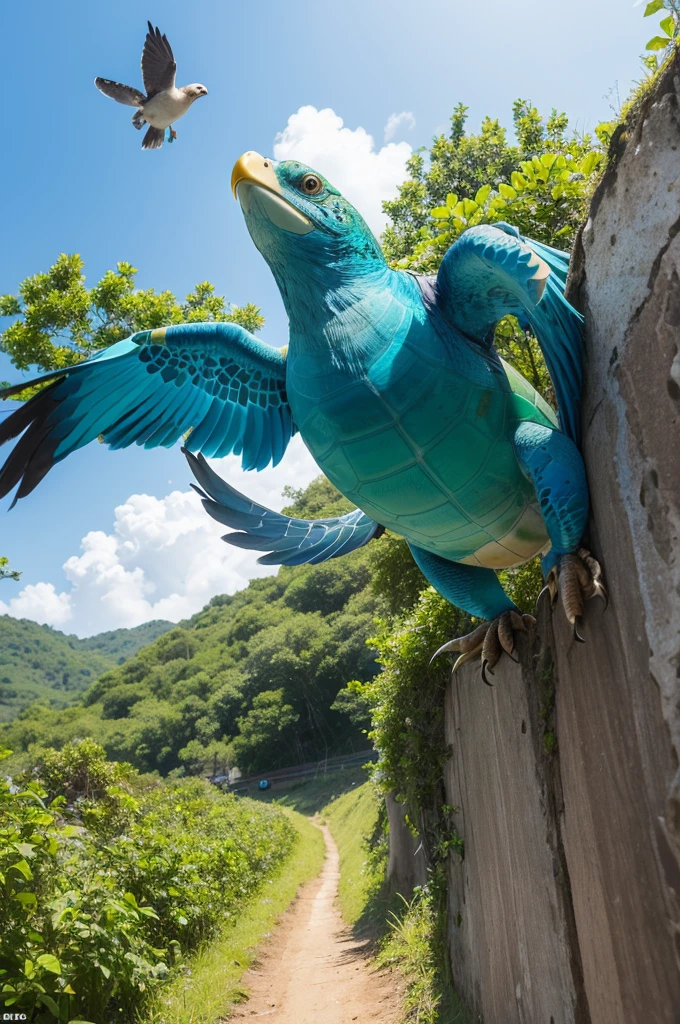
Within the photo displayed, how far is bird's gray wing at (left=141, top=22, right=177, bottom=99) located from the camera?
561 centimetres

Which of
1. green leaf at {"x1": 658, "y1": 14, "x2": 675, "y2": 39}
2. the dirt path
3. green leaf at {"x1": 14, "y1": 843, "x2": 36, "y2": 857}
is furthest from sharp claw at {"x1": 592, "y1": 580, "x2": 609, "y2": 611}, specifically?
the dirt path

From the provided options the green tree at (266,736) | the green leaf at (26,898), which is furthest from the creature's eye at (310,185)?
the green tree at (266,736)

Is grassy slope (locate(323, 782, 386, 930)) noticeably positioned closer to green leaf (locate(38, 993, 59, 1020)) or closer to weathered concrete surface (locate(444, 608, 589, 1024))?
weathered concrete surface (locate(444, 608, 589, 1024))

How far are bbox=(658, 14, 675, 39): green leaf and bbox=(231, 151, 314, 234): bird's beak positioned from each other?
1.05m

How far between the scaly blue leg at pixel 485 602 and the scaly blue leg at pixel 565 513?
21.2 inches

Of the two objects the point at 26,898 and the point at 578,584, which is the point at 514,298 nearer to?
the point at 578,584

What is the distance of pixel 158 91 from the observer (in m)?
5.59

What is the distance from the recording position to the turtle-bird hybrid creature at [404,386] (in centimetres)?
195

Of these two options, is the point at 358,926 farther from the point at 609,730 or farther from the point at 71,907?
the point at 609,730

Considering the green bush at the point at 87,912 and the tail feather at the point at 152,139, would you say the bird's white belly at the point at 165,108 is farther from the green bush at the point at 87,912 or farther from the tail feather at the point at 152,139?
the green bush at the point at 87,912

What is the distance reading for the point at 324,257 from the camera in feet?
7.13

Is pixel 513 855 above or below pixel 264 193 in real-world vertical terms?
below

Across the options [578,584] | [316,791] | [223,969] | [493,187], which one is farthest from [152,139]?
[316,791]

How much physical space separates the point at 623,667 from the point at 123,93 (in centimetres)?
607
